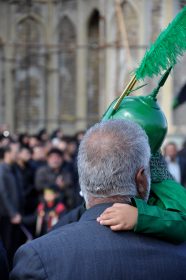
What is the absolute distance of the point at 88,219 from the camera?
1.43 metres

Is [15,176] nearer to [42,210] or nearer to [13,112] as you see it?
[42,210]

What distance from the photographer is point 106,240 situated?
1328 millimetres

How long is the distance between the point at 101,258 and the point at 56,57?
13.4 m

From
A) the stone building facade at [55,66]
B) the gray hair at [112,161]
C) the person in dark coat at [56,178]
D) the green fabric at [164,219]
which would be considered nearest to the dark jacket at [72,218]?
the green fabric at [164,219]

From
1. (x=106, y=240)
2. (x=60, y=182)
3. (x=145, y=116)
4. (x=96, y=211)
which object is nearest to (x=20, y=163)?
(x=60, y=182)

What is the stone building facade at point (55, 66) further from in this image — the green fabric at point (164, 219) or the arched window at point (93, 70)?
the green fabric at point (164, 219)

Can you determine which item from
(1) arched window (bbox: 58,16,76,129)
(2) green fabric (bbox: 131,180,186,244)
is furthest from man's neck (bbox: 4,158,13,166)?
(1) arched window (bbox: 58,16,76,129)

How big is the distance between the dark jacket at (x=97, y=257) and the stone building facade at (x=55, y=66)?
35.1ft

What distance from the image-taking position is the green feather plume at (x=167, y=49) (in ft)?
5.90

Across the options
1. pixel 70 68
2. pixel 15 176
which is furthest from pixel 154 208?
pixel 70 68

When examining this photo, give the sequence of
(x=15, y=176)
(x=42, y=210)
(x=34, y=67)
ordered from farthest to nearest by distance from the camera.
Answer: (x=34, y=67), (x=15, y=176), (x=42, y=210)

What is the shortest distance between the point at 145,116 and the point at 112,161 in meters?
0.61

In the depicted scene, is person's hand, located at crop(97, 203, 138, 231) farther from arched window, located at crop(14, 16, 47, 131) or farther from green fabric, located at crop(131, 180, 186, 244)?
arched window, located at crop(14, 16, 47, 131)

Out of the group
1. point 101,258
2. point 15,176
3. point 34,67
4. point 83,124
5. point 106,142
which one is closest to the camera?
point 101,258
